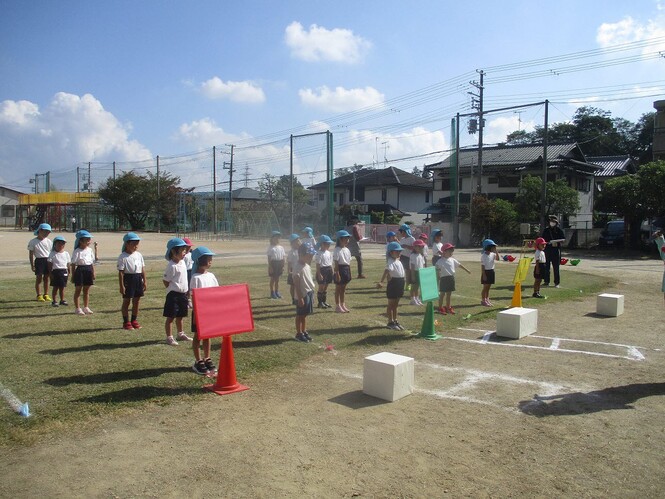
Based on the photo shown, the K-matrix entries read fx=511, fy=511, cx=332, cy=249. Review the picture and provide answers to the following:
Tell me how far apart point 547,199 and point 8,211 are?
72938mm

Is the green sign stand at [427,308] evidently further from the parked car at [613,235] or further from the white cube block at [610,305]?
the parked car at [613,235]

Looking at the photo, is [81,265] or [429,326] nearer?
[429,326]

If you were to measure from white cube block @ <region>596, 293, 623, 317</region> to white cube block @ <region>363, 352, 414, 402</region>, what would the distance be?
6.85 metres

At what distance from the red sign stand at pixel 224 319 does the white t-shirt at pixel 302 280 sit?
1.72 metres

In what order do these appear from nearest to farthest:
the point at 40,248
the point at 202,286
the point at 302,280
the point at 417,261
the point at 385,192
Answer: the point at 202,286
the point at 302,280
the point at 417,261
the point at 40,248
the point at 385,192

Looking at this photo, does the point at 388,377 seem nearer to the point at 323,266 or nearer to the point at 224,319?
the point at 224,319

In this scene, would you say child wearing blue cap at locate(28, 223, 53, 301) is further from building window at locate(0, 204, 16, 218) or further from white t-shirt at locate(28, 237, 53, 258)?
building window at locate(0, 204, 16, 218)

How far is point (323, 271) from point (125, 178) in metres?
55.1

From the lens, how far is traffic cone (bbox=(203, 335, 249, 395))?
→ 5.80m

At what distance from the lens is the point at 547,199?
33.6 metres

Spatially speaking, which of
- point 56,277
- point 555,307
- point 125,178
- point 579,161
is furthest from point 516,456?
point 125,178

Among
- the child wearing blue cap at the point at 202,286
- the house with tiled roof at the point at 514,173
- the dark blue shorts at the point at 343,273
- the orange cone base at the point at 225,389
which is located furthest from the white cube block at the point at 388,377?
the house with tiled roof at the point at 514,173

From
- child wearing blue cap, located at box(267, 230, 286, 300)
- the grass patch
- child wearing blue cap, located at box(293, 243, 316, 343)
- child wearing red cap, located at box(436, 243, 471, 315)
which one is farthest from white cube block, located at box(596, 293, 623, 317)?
child wearing blue cap, located at box(267, 230, 286, 300)

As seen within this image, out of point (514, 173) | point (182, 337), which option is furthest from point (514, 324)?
point (514, 173)
